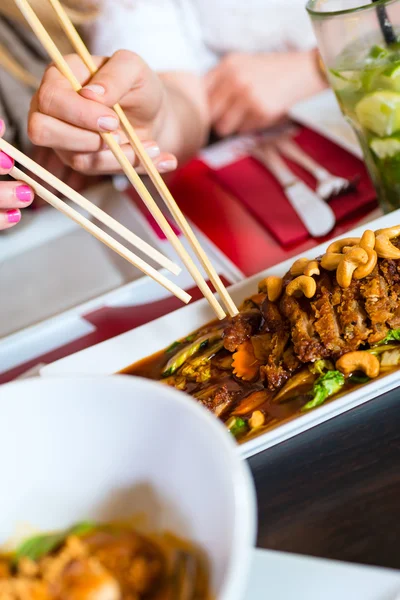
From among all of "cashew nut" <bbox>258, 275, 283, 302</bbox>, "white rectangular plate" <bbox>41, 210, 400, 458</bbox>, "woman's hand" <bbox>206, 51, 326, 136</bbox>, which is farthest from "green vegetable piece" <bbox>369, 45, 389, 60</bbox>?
"woman's hand" <bbox>206, 51, 326, 136</bbox>

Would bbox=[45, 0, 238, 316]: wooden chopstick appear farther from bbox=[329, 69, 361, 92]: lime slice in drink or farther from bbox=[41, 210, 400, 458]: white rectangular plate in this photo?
bbox=[329, 69, 361, 92]: lime slice in drink

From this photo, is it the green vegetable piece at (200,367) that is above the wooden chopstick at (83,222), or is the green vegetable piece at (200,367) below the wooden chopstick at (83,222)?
below

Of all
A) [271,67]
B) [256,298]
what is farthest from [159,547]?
[271,67]

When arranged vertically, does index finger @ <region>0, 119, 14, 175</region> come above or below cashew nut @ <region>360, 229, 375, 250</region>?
above

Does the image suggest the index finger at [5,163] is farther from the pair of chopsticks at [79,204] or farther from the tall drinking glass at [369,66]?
the tall drinking glass at [369,66]

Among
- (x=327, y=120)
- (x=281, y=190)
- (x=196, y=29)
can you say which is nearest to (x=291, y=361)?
(x=281, y=190)

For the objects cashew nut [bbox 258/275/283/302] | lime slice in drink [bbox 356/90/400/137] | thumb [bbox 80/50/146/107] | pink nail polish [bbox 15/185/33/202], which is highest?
thumb [bbox 80/50/146/107]

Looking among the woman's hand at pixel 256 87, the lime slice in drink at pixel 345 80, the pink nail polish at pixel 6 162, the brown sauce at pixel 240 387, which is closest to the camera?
the brown sauce at pixel 240 387

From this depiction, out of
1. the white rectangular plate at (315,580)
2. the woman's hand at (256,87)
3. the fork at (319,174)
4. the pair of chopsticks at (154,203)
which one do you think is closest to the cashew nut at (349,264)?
the pair of chopsticks at (154,203)
